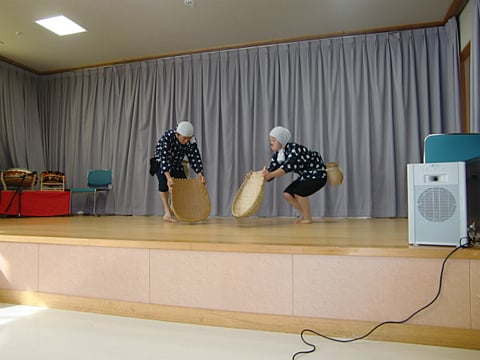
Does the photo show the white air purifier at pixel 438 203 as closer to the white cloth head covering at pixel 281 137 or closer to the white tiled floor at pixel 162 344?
the white tiled floor at pixel 162 344

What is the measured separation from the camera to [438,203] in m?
1.66

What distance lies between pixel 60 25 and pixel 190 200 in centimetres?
292

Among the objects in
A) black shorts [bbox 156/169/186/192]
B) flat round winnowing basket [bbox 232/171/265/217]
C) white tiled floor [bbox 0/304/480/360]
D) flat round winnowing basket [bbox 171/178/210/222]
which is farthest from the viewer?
black shorts [bbox 156/169/186/192]

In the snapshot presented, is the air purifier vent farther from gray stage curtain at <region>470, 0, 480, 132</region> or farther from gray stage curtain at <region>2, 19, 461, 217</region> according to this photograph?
gray stage curtain at <region>2, 19, 461, 217</region>

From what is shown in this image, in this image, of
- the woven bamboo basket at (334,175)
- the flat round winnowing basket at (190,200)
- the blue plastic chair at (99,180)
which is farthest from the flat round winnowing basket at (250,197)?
the blue plastic chair at (99,180)

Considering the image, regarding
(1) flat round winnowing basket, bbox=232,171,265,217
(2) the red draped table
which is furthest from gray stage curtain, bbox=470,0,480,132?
(2) the red draped table

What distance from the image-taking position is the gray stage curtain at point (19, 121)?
18.6 feet

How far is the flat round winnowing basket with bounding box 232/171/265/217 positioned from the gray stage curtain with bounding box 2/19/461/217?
141 cm

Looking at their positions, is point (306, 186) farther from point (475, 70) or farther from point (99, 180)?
point (99, 180)

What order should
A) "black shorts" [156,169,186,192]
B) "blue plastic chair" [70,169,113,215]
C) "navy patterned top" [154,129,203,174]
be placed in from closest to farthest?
"navy patterned top" [154,129,203,174], "black shorts" [156,169,186,192], "blue plastic chair" [70,169,113,215]

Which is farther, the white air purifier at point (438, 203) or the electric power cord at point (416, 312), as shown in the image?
the white air purifier at point (438, 203)

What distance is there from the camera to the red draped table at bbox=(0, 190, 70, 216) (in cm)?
475

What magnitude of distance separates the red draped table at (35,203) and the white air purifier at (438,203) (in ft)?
15.9

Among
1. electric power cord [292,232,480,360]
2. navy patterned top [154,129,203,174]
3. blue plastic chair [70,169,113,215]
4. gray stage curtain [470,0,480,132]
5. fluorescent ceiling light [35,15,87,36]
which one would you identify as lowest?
electric power cord [292,232,480,360]
